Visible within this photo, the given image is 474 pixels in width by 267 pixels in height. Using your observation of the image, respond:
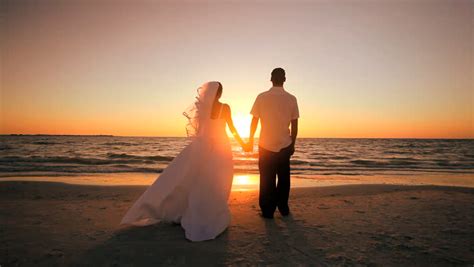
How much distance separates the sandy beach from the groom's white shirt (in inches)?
55.3

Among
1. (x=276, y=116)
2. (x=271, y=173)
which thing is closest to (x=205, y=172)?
(x=271, y=173)

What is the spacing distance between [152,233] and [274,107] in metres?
2.89

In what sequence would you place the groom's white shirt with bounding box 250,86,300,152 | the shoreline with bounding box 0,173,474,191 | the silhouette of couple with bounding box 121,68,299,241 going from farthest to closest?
the shoreline with bounding box 0,173,474,191 → the groom's white shirt with bounding box 250,86,300,152 → the silhouette of couple with bounding box 121,68,299,241

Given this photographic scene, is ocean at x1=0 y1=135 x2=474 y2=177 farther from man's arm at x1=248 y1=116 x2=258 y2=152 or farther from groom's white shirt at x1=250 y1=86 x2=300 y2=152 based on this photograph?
groom's white shirt at x1=250 y1=86 x2=300 y2=152

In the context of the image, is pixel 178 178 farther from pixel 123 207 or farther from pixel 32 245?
pixel 123 207

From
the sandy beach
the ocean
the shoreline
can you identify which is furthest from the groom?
the shoreline

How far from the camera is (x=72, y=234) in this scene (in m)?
4.46

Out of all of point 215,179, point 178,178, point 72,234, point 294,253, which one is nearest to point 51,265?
point 72,234

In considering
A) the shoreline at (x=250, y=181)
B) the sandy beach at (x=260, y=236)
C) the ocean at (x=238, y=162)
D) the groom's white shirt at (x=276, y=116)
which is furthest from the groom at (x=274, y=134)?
the shoreline at (x=250, y=181)

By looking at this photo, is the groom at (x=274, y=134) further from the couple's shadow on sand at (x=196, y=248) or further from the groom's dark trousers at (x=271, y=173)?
the couple's shadow on sand at (x=196, y=248)

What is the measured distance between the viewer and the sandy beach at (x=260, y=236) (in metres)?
3.60

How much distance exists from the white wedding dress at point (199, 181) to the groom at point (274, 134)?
2.65 feet

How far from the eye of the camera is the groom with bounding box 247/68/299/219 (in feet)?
17.6

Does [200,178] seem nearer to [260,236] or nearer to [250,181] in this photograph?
[260,236]
